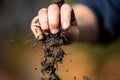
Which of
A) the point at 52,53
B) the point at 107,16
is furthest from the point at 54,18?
the point at 107,16

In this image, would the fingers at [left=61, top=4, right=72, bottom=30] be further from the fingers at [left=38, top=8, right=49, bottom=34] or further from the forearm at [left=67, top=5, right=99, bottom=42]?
the forearm at [left=67, top=5, right=99, bottom=42]

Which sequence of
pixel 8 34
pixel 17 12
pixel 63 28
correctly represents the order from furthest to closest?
pixel 17 12, pixel 8 34, pixel 63 28

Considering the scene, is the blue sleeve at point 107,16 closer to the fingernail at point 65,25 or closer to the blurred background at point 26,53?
the blurred background at point 26,53

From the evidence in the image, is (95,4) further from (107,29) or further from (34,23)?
(34,23)

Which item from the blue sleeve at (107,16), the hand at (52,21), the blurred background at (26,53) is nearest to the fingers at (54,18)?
the hand at (52,21)

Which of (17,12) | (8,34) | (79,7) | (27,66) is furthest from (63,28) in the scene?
(17,12)

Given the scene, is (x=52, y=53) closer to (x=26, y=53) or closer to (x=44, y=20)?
(x=44, y=20)
